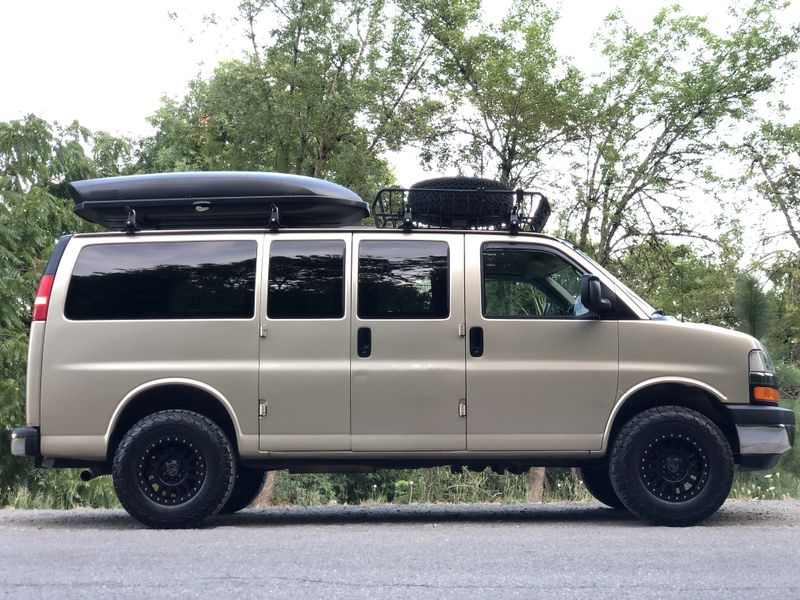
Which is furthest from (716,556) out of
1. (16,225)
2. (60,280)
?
(16,225)

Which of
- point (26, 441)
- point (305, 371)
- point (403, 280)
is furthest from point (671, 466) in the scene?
point (26, 441)

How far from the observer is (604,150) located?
21.2 m

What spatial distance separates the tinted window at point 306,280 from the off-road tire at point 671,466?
2262mm

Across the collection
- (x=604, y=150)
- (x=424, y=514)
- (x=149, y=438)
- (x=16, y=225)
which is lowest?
(x=424, y=514)

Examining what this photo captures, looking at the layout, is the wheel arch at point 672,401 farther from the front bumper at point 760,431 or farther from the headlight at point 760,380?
the headlight at point 760,380

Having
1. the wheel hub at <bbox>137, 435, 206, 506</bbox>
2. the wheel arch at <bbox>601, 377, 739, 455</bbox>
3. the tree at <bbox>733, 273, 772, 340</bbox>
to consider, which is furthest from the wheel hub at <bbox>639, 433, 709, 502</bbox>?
the tree at <bbox>733, 273, 772, 340</bbox>

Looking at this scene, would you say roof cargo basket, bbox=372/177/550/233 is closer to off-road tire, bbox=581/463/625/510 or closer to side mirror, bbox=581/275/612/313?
side mirror, bbox=581/275/612/313

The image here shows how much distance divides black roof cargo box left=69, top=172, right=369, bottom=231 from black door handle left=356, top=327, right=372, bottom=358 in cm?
96

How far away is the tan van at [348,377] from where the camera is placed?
7.01 meters

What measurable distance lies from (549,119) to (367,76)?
3.94 m

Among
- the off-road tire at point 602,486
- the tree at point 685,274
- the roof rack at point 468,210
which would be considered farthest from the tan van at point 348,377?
the tree at point 685,274

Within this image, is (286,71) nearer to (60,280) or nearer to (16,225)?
(16,225)

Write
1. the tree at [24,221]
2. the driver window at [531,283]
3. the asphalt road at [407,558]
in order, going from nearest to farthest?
the asphalt road at [407,558] < the driver window at [531,283] < the tree at [24,221]

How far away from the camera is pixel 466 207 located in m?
7.52
